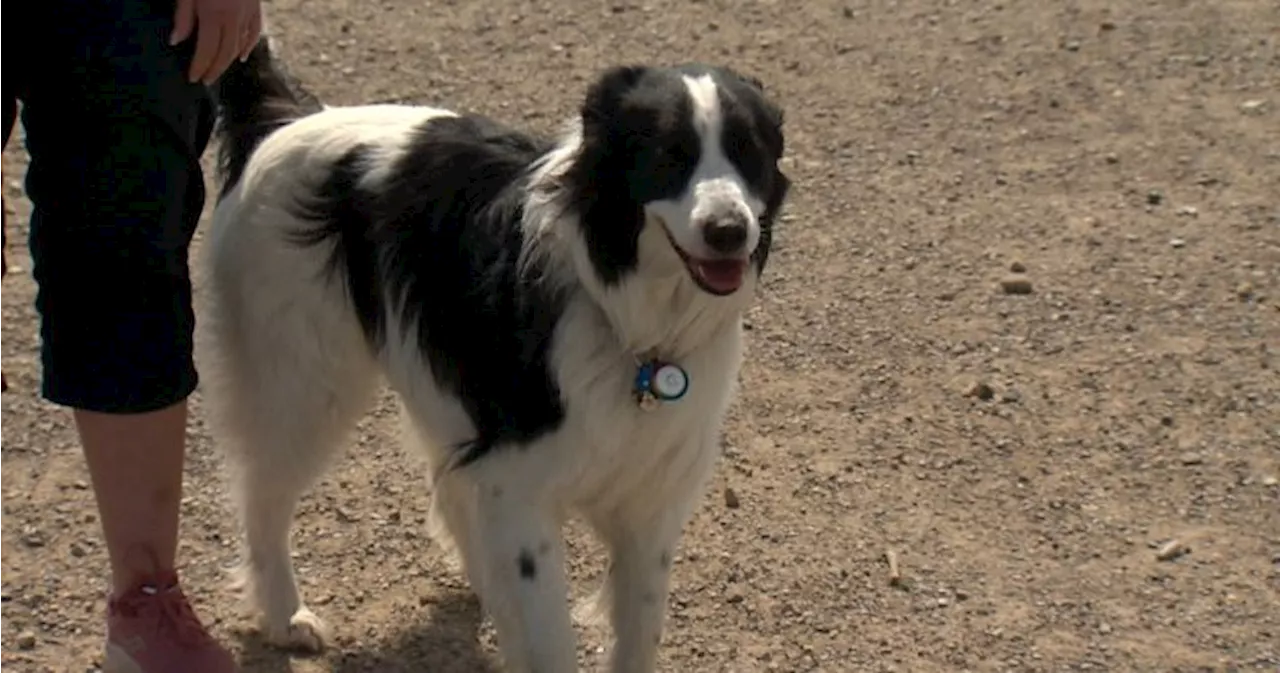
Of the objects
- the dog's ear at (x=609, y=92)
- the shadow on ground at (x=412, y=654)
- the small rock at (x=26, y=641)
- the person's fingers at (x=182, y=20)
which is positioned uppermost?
the person's fingers at (x=182, y=20)

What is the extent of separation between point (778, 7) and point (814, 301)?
2.49 m

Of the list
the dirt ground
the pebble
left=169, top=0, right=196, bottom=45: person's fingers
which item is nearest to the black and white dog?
the dirt ground

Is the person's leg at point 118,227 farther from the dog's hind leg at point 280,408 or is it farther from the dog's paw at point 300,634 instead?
the dog's paw at point 300,634

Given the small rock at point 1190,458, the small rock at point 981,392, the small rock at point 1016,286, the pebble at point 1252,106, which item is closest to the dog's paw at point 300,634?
the small rock at point 981,392

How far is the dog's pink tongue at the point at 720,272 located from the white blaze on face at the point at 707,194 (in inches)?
1.1

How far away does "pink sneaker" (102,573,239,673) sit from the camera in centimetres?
349

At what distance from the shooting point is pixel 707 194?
10.5 feet

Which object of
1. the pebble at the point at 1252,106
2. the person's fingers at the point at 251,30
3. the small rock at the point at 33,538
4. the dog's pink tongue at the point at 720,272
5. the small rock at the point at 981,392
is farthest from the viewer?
the pebble at the point at 1252,106

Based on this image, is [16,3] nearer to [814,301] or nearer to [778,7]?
[814,301]

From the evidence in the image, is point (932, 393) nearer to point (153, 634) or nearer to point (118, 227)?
point (153, 634)

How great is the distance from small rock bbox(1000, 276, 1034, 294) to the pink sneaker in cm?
277

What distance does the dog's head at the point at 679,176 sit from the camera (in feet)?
10.5

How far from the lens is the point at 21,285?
5527 mm

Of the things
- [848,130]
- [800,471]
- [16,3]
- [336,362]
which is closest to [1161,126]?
[848,130]
